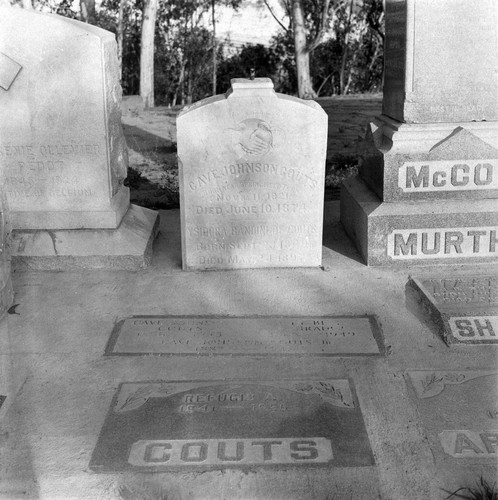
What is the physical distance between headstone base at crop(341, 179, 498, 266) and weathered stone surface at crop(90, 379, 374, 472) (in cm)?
182

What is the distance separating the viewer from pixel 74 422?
3582 mm

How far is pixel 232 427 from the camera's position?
11.5 ft

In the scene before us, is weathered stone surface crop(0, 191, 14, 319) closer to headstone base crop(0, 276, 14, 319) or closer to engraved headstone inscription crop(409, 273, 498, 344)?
headstone base crop(0, 276, 14, 319)

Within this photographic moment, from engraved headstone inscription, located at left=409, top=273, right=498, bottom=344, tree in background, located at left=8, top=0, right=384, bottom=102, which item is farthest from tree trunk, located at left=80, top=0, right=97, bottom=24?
engraved headstone inscription, located at left=409, top=273, right=498, bottom=344

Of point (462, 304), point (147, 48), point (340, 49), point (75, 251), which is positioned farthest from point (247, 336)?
point (340, 49)

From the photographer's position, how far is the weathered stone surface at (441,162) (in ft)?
18.1

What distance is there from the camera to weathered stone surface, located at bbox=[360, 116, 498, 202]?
5.52m

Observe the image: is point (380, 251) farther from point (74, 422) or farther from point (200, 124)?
point (74, 422)

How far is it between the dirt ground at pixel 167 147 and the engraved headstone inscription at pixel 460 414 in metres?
3.64

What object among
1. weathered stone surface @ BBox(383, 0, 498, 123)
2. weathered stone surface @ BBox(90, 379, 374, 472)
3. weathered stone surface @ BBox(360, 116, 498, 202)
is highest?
weathered stone surface @ BBox(383, 0, 498, 123)

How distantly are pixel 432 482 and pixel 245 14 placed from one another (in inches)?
998

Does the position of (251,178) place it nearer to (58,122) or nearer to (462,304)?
(58,122)

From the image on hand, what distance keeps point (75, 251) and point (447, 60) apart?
121 inches

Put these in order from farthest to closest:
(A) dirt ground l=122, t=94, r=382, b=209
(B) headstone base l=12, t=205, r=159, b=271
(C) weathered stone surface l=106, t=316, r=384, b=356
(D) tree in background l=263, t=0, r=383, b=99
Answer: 1. (D) tree in background l=263, t=0, r=383, b=99
2. (A) dirt ground l=122, t=94, r=382, b=209
3. (B) headstone base l=12, t=205, r=159, b=271
4. (C) weathered stone surface l=106, t=316, r=384, b=356
